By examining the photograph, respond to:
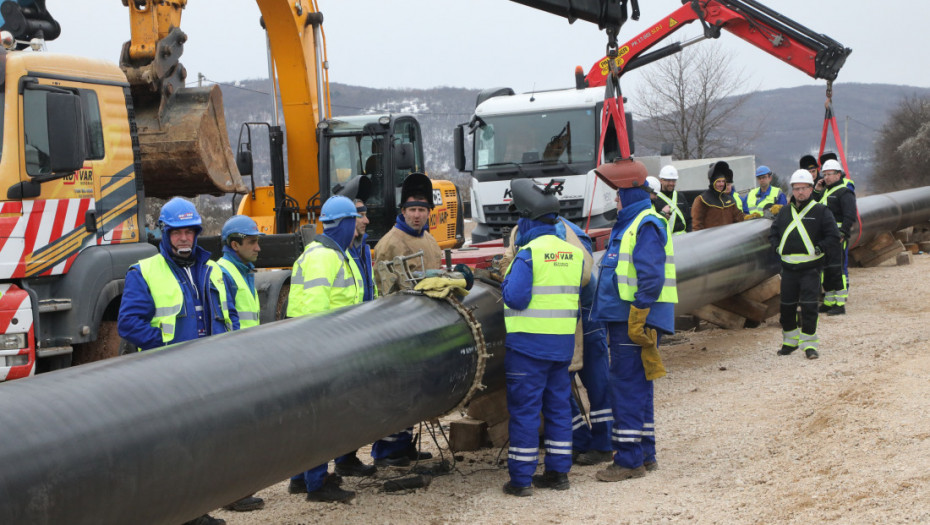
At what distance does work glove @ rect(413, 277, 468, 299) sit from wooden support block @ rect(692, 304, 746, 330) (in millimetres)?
5828

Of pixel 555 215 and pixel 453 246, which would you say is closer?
pixel 555 215

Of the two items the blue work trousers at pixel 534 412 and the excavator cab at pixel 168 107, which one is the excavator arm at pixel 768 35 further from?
the blue work trousers at pixel 534 412

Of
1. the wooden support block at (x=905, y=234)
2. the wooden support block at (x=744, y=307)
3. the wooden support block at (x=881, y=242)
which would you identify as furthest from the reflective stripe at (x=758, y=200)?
the wooden support block at (x=905, y=234)

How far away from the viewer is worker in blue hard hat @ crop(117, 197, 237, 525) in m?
4.90

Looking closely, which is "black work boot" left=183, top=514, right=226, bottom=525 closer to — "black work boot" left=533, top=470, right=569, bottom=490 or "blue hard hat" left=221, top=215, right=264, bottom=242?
"blue hard hat" left=221, top=215, right=264, bottom=242

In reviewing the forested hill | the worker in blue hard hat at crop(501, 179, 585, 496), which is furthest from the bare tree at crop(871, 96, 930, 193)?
the forested hill

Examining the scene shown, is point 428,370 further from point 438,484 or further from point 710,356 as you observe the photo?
point 710,356

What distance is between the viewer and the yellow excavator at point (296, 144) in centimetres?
849

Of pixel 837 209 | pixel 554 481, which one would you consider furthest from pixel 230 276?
pixel 837 209

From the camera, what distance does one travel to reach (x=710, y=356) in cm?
931

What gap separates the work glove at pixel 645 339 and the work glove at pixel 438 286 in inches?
41.8

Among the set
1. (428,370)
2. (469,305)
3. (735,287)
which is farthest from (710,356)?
(428,370)

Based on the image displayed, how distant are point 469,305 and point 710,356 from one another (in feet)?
14.6

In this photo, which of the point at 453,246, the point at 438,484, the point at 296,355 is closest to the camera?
the point at 296,355
